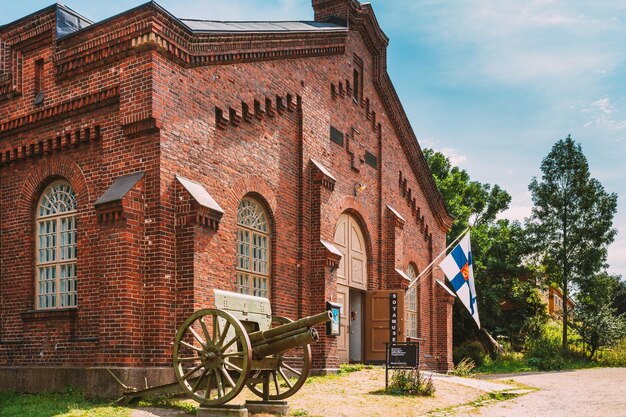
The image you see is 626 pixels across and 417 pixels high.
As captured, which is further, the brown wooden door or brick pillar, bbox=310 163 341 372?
the brown wooden door

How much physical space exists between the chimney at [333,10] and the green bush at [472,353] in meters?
16.5

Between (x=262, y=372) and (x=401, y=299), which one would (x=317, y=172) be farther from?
(x=262, y=372)

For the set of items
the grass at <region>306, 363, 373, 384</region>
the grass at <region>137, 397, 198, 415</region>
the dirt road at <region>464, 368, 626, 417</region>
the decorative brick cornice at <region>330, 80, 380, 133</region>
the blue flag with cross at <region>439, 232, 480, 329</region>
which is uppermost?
the decorative brick cornice at <region>330, 80, 380, 133</region>

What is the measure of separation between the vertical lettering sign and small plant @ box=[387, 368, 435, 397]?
17.5 ft

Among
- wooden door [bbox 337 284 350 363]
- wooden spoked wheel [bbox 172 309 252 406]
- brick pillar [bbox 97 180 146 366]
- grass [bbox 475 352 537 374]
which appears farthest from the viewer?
grass [bbox 475 352 537 374]

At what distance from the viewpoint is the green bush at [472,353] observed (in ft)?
104

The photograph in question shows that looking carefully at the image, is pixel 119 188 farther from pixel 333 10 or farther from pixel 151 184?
pixel 333 10

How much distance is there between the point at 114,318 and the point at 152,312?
660 millimetres

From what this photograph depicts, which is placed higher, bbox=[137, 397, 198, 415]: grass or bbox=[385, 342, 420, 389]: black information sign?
bbox=[385, 342, 420, 389]: black information sign

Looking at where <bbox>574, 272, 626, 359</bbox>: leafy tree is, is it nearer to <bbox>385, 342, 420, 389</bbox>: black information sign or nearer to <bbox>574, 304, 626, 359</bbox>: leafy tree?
<bbox>574, 304, 626, 359</bbox>: leafy tree

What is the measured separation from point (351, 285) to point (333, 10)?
8402 millimetres

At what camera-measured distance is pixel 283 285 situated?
17.0m

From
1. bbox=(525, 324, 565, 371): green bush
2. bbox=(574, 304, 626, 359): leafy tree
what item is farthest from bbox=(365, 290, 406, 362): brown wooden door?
bbox=(574, 304, 626, 359): leafy tree

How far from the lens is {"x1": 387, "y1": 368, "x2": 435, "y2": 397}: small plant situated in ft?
48.9
